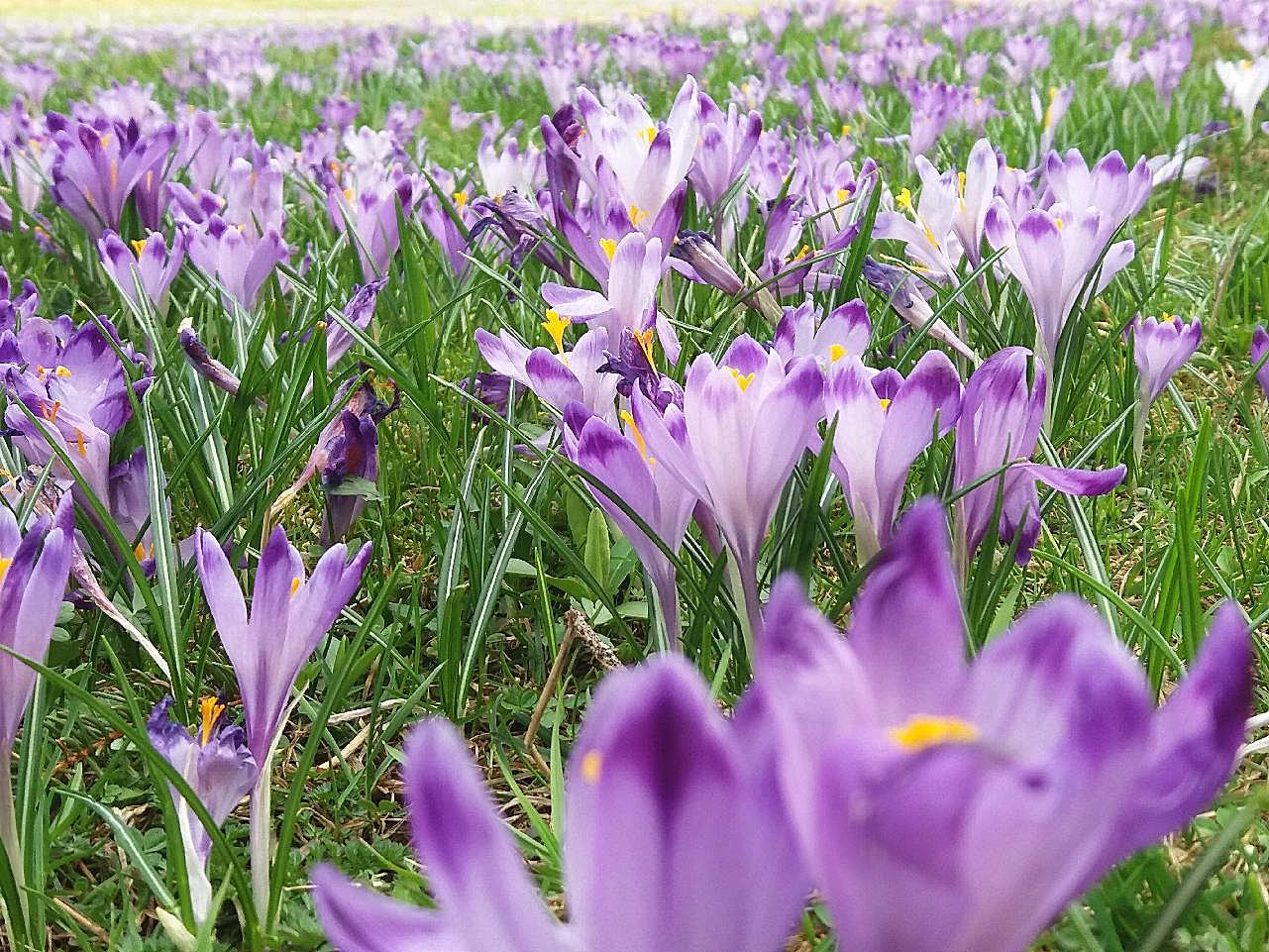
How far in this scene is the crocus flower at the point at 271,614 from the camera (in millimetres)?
863

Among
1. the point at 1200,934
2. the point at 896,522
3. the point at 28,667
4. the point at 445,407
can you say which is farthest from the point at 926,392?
the point at 445,407

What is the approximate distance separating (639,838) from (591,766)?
0.03m

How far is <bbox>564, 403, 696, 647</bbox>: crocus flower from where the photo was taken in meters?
0.93

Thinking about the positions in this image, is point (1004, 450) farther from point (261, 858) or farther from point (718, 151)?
A: point (718, 151)

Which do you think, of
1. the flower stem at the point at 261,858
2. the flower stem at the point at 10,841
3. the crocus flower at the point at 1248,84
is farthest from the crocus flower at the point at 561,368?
the crocus flower at the point at 1248,84

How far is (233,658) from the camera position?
877 mm

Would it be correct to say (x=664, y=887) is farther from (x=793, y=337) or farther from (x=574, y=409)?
(x=793, y=337)

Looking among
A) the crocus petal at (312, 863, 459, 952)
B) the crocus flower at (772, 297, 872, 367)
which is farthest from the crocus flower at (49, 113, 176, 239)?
the crocus petal at (312, 863, 459, 952)

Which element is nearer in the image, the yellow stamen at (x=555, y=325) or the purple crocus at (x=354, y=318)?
the yellow stamen at (x=555, y=325)

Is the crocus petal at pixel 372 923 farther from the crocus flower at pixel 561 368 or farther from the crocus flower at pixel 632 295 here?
the crocus flower at pixel 632 295

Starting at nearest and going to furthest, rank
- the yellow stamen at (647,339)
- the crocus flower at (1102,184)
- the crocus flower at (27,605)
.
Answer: the crocus flower at (27,605) < the yellow stamen at (647,339) < the crocus flower at (1102,184)

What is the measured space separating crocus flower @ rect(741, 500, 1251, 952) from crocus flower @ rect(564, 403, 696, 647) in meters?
0.47

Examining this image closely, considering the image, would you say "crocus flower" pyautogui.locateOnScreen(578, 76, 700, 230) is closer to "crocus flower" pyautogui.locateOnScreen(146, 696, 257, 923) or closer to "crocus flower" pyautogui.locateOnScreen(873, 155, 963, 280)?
"crocus flower" pyautogui.locateOnScreen(873, 155, 963, 280)

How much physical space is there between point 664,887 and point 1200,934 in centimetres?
61
